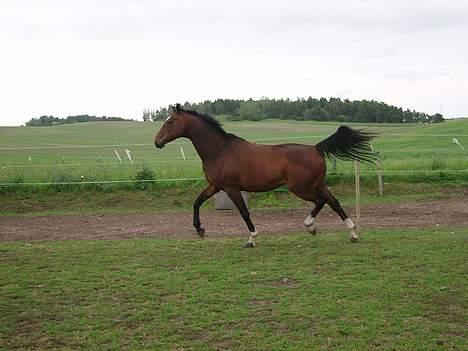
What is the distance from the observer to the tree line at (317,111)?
151ft

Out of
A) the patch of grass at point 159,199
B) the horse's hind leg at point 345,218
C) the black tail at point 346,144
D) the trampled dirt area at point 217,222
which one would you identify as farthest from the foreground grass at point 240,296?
the patch of grass at point 159,199

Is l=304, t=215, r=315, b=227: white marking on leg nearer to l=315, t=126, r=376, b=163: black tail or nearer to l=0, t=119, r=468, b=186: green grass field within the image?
l=315, t=126, r=376, b=163: black tail

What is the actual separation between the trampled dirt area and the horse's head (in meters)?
1.64

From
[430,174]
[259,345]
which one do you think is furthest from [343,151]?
[430,174]

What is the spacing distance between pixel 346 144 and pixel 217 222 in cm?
341

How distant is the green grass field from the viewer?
1499 cm

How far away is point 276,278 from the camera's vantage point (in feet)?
20.2

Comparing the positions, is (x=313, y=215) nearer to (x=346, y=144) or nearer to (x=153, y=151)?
(x=346, y=144)

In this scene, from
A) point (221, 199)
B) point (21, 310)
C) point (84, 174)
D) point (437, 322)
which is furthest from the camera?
point (84, 174)

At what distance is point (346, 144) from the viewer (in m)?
8.32

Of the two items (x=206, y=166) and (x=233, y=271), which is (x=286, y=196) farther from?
(x=233, y=271)

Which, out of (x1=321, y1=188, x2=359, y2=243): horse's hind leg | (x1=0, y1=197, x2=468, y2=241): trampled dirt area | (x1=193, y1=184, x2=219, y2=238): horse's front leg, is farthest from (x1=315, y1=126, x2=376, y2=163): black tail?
(x1=193, y1=184, x2=219, y2=238): horse's front leg

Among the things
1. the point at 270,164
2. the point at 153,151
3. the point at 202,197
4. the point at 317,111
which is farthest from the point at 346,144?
the point at 317,111

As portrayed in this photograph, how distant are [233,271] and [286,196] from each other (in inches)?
270
